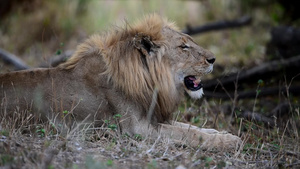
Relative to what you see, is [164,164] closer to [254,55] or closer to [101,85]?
[101,85]

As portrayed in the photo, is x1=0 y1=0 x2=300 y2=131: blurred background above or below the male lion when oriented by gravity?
above

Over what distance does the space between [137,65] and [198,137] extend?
36.1 inches

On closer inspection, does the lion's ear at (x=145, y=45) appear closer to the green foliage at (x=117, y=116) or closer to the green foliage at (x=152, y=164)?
the green foliage at (x=117, y=116)

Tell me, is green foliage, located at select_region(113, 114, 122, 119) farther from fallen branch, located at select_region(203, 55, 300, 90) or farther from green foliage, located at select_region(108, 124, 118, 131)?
fallen branch, located at select_region(203, 55, 300, 90)

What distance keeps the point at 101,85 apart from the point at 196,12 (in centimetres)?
868

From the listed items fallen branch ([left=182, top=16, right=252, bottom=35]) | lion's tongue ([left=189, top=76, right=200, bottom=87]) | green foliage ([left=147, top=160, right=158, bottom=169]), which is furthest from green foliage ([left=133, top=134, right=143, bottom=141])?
fallen branch ([left=182, top=16, right=252, bottom=35])

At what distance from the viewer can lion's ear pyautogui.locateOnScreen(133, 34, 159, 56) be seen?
176 inches

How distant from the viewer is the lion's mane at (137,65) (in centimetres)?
441

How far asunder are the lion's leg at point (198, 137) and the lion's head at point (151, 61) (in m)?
0.20

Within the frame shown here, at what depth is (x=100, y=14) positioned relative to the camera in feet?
39.9

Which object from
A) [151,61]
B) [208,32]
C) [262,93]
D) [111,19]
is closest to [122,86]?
[151,61]

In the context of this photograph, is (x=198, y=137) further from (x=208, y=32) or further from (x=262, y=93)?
(x=208, y=32)

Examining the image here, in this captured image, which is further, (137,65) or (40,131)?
(137,65)

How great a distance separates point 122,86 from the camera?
440 cm
